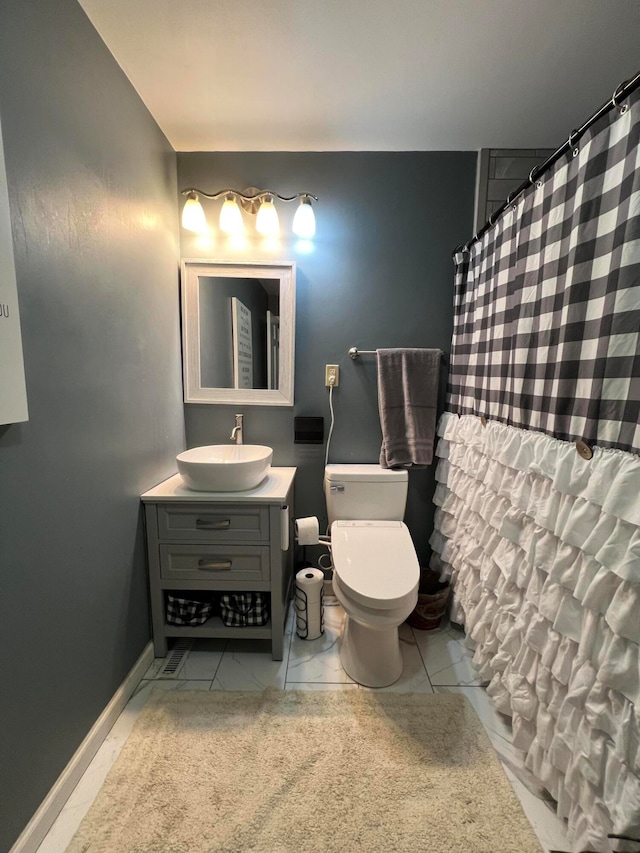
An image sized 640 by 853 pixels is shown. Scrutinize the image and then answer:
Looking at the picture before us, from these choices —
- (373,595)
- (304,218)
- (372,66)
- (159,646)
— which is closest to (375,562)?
(373,595)

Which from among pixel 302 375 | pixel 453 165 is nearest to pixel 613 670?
pixel 302 375

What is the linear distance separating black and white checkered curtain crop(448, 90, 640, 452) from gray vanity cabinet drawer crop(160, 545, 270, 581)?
115 cm

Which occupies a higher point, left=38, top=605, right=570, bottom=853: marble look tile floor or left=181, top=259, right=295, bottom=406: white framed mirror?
left=181, top=259, right=295, bottom=406: white framed mirror

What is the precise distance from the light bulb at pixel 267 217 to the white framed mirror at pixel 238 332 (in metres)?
0.16

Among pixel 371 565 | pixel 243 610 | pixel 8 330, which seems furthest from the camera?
pixel 243 610

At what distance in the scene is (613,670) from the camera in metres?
0.74

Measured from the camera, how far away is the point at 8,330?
764mm

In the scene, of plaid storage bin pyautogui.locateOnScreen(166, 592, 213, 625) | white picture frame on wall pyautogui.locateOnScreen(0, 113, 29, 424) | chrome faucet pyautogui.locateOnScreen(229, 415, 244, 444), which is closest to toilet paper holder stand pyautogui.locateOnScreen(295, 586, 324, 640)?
plaid storage bin pyautogui.locateOnScreen(166, 592, 213, 625)

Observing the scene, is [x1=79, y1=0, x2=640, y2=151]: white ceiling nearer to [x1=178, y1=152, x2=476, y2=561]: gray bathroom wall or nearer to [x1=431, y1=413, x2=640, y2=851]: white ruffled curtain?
[x1=178, y1=152, x2=476, y2=561]: gray bathroom wall

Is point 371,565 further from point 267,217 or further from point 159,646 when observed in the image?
point 267,217

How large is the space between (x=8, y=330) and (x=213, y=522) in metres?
0.94

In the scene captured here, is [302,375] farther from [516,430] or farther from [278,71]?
[278,71]

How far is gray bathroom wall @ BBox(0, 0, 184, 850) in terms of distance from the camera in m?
0.83

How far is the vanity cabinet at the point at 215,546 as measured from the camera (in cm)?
141
